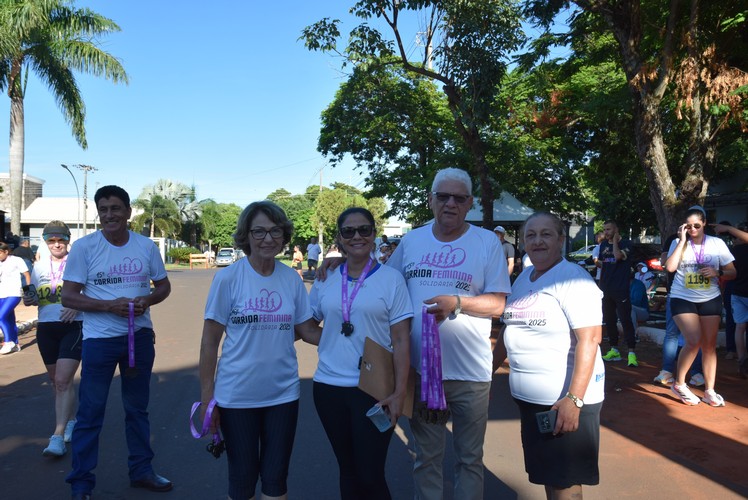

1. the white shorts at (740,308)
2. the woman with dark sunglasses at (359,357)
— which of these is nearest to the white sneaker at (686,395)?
the white shorts at (740,308)

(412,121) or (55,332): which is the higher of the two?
(412,121)

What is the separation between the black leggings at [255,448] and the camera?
279 cm

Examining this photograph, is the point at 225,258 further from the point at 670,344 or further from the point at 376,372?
the point at 376,372

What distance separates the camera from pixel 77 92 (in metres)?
20.8

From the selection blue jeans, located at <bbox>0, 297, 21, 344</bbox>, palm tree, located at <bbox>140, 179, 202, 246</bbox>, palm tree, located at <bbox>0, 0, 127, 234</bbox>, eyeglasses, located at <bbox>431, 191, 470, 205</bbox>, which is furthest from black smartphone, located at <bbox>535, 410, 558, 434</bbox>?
palm tree, located at <bbox>140, 179, 202, 246</bbox>

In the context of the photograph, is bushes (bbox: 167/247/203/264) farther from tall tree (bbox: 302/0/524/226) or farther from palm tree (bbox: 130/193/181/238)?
tall tree (bbox: 302/0/524/226)

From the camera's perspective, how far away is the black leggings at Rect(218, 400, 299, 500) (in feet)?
9.15

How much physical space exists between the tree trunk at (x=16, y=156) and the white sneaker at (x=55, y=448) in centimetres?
1559

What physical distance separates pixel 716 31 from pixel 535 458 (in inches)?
353

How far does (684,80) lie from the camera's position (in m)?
8.25

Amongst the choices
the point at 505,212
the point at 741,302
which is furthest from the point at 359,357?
the point at 505,212

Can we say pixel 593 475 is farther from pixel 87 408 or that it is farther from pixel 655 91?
pixel 655 91

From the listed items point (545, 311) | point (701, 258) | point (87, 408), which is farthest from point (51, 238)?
point (701, 258)

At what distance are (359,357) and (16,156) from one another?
740 inches
